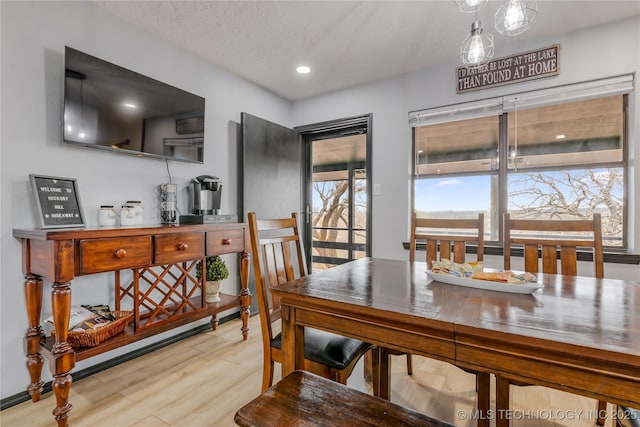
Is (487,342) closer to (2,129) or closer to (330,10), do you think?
(330,10)

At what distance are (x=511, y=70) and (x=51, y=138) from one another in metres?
3.48

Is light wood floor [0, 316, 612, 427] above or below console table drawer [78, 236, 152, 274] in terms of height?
below

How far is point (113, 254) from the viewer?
172 centimetres

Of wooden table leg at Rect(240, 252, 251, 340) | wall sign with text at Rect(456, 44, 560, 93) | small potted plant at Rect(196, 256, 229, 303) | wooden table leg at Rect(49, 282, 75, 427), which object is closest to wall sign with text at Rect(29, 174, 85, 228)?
wooden table leg at Rect(49, 282, 75, 427)

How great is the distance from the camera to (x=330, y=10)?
2.16 metres

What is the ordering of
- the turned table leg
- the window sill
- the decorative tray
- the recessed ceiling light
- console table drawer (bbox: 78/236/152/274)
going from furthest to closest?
the recessed ceiling light, the turned table leg, the window sill, console table drawer (bbox: 78/236/152/274), the decorative tray

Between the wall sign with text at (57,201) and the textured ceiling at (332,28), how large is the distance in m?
Answer: 1.24

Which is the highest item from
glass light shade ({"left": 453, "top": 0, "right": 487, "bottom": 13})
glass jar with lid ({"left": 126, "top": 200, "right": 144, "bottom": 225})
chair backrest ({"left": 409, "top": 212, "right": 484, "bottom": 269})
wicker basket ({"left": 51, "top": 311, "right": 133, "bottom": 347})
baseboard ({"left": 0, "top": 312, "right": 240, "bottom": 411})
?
glass light shade ({"left": 453, "top": 0, "right": 487, "bottom": 13})

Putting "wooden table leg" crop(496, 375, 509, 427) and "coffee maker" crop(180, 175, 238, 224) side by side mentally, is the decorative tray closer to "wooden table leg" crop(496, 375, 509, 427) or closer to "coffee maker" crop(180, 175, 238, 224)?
"wooden table leg" crop(496, 375, 509, 427)

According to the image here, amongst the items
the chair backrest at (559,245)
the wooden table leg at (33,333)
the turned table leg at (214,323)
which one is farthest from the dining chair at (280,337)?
the turned table leg at (214,323)

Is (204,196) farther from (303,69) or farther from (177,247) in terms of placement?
(303,69)

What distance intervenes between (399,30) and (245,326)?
2.68m

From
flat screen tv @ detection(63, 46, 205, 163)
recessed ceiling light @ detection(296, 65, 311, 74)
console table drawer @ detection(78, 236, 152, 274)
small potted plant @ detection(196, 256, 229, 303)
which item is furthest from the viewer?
recessed ceiling light @ detection(296, 65, 311, 74)

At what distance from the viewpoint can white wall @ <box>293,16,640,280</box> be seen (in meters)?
2.31
